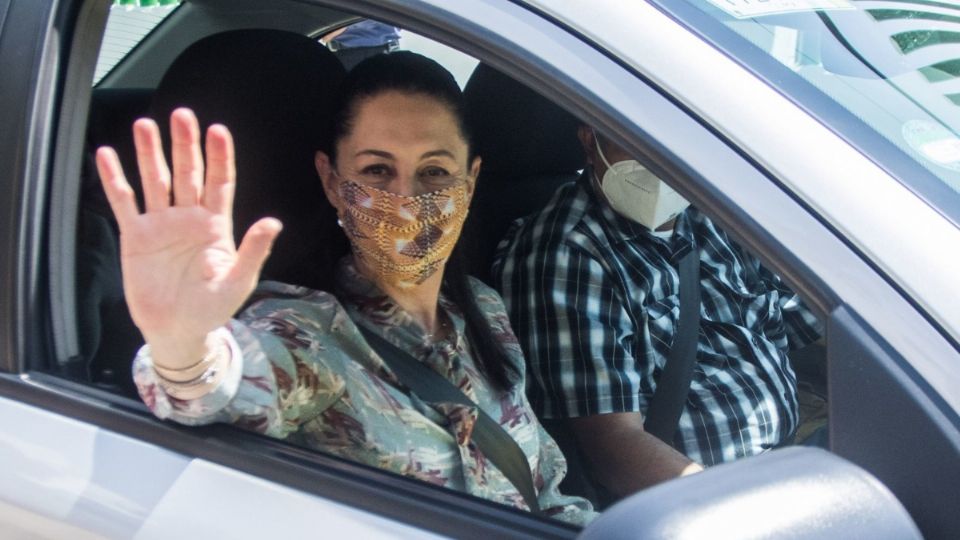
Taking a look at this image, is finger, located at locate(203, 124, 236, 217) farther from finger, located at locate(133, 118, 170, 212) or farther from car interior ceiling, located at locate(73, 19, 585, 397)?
car interior ceiling, located at locate(73, 19, 585, 397)

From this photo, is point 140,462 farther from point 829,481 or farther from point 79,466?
point 829,481

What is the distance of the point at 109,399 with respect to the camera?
1.64 meters

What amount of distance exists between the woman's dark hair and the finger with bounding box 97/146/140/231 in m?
0.85

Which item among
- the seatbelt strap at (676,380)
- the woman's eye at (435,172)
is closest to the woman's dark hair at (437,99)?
the woman's eye at (435,172)

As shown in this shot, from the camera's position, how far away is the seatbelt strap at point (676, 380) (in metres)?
2.42

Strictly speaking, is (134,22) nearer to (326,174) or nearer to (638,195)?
(326,174)

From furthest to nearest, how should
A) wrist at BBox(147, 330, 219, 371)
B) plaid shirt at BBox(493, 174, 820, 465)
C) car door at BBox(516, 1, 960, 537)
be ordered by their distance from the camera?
plaid shirt at BBox(493, 174, 820, 465) < wrist at BBox(147, 330, 219, 371) < car door at BBox(516, 1, 960, 537)

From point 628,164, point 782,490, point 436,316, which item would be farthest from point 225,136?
point 628,164

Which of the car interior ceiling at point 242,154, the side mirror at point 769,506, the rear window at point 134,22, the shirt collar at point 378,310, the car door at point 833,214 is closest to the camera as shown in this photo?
the side mirror at point 769,506

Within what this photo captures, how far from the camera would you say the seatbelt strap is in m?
2.42

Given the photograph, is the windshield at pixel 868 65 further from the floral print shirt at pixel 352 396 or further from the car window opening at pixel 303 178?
the floral print shirt at pixel 352 396

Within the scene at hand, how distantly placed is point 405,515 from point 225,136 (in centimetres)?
50

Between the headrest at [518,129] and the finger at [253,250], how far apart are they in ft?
4.88

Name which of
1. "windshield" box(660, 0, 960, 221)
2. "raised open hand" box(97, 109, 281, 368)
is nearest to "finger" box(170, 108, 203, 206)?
"raised open hand" box(97, 109, 281, 368)
